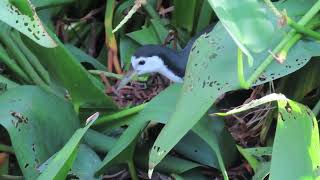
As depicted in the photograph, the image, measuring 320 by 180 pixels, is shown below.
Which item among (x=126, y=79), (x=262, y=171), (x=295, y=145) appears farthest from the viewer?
(x=126, y=79)

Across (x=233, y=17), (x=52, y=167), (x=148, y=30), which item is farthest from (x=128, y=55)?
(x=233, y=17)

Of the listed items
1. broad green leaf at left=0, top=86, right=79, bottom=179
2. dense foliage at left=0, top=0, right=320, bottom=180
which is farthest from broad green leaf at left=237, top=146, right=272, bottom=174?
broad green leaf at left=0, top=86, right=79, bottom=179

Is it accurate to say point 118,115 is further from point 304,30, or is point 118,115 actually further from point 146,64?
point 304,30

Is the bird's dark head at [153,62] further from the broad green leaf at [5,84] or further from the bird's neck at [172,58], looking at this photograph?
the broad green leaf at [5,84]

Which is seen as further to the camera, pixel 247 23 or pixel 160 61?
pixel 160 61

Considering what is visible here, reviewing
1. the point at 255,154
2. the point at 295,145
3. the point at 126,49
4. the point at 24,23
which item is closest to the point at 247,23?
the point at 295,145

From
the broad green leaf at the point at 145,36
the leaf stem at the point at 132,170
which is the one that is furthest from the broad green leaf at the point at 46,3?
the leaf stem at the point at 132,170

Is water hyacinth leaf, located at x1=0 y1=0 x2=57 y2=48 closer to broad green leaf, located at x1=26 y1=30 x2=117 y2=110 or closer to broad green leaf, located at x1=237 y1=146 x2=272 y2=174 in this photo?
broad green leaf, located at x1=26 y1=30 x2=117 y2=110

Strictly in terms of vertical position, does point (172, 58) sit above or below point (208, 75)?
below

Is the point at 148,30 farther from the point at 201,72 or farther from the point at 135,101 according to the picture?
the point at 201,72
